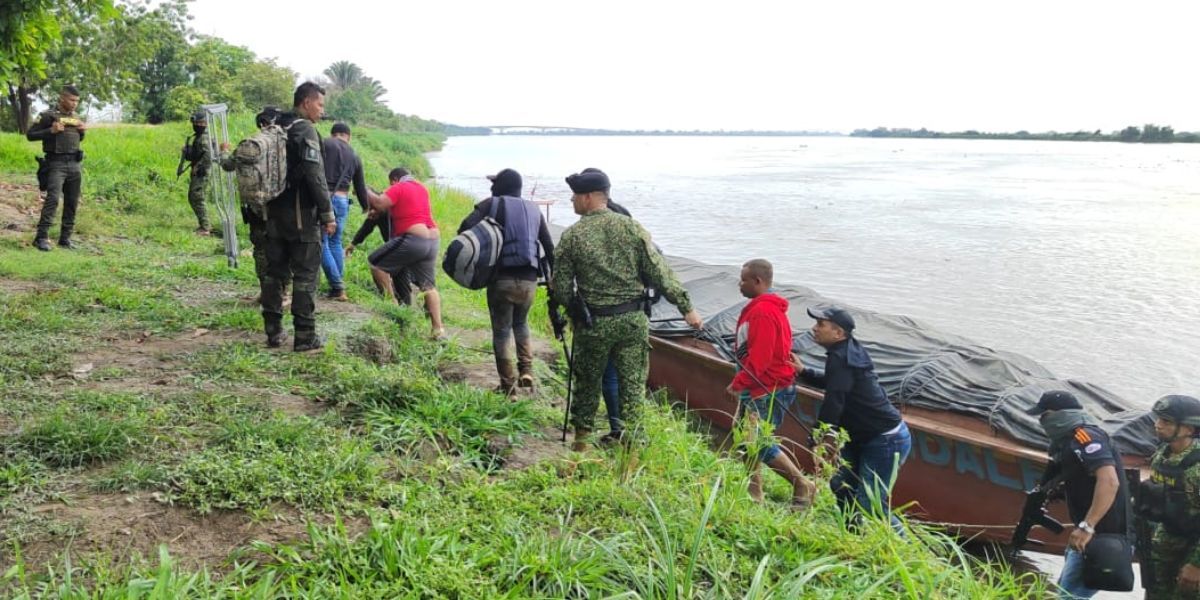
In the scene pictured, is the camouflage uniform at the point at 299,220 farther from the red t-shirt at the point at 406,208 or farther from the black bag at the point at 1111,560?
the black bag at the point at 1111,560

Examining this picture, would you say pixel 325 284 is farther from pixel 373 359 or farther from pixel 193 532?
pixel 193 532

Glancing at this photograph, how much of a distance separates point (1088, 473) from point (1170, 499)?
589mm

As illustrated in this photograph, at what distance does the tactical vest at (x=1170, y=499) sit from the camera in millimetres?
4211

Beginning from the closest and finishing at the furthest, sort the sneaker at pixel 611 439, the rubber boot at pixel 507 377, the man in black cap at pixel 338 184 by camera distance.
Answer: the sneaker at pixel 611 439 < the rubber boot at pixel 507 377 < the man in black cap at pixel 338 184

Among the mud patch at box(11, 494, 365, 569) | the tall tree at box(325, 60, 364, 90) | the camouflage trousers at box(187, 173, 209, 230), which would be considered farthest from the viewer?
the tall tree at box(325, 60, 364, 90)

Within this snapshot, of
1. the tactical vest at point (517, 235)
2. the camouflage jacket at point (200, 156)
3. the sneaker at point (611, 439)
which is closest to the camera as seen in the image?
the sneaker at point (611, 439)

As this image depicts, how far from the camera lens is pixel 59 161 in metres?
8.45

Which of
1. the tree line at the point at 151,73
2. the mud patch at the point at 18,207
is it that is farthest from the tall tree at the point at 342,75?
the mud patch at the point at 18,207

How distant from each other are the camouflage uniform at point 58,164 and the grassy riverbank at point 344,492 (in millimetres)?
3114

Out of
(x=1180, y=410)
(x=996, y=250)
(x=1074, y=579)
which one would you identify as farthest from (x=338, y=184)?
(x=996, y=250)

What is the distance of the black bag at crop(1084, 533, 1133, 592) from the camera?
13.4 ft

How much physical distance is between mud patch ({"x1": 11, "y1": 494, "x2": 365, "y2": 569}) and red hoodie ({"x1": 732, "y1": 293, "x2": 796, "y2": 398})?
2722 millimetres

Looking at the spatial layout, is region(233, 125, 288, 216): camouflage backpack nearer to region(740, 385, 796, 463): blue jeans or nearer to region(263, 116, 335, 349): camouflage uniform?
region(263, 116, 335, 349): camouflage uniform

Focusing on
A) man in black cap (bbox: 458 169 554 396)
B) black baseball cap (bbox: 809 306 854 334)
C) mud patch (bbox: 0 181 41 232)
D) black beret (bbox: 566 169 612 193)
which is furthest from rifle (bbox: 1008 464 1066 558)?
mud patch (bbox: 0 181 41 232)
